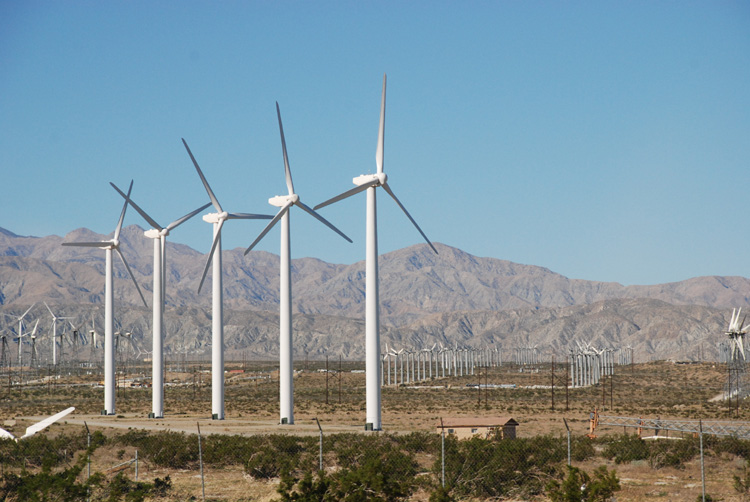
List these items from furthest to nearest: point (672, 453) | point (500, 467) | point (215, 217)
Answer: point (215, 217)
point (672, 453)
point (500, 467)

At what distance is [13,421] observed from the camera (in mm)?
58906

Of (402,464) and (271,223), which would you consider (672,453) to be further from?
(271,223)

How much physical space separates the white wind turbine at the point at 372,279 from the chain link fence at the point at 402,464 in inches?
273

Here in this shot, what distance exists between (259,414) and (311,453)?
34.4 meters

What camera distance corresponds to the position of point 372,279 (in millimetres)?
48469

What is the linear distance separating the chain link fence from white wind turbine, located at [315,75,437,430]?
6.94m

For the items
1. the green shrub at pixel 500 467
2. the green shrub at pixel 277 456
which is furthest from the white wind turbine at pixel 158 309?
the green shrub at pixel 500 467

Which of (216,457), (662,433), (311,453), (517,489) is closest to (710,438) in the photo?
(662,433)

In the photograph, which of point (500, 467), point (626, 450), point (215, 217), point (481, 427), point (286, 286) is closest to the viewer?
point (500, 467)

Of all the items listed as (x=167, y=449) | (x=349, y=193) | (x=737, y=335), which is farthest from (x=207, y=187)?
(x=737, y=335)

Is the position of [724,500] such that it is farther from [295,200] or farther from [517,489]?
[295,200]

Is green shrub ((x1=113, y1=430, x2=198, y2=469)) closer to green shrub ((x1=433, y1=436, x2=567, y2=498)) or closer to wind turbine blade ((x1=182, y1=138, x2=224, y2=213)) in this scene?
green shrub ((x1=433, y1=436, x2=567, y2=498))

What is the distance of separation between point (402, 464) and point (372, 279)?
1847 centimetres

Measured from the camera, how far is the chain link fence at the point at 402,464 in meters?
27.0
